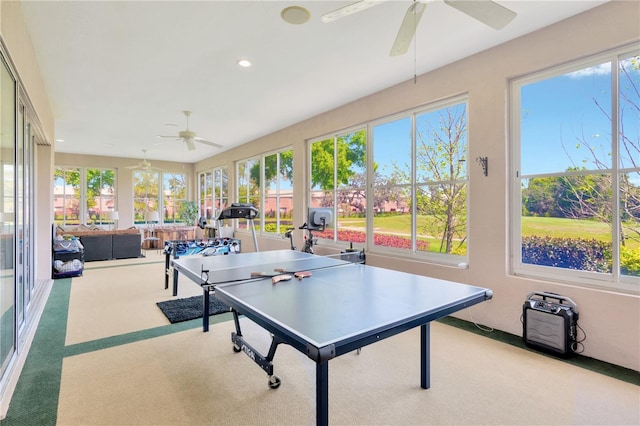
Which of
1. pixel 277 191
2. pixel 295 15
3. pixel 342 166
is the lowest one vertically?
pixel 277 191

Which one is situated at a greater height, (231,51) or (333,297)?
(231,51)

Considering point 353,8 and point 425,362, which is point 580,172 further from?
point 353,8

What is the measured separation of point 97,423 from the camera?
1.90 metres

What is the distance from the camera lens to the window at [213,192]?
9.79m

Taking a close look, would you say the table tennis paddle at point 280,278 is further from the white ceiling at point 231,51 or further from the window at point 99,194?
the window at point 99,194

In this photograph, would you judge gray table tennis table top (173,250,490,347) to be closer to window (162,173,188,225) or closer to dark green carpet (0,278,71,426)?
dark green carpet (0,278,71,426)

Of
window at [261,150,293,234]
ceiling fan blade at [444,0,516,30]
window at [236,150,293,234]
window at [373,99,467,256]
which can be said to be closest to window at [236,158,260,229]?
window at [236,150,293,234]

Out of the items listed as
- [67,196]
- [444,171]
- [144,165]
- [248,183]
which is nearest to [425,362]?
[444,171]

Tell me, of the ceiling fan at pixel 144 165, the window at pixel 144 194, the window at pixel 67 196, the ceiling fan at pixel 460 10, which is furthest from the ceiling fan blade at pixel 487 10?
the window at pixel 67 196

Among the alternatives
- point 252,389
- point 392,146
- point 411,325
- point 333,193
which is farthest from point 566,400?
point 333,193

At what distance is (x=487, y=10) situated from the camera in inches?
78.7

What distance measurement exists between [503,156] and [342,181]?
8.73 ft

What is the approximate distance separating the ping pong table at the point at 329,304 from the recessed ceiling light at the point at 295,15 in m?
2.16

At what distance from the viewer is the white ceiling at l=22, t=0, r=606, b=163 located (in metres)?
2.73
